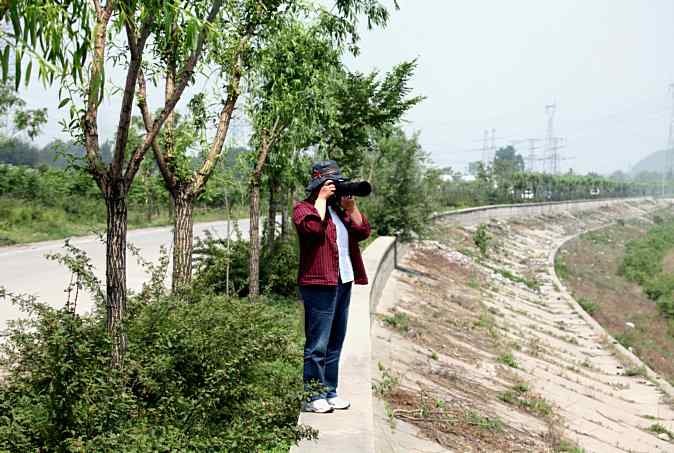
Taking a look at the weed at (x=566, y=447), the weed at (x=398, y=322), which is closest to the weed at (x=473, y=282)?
the weed at (x=398, y=322)

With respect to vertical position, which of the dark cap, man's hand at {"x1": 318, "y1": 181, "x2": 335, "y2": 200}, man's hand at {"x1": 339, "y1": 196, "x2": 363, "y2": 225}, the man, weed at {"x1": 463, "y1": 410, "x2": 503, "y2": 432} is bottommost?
weed at {"x1": 463, "y1": 410, "x2": 503, "y2": 432}

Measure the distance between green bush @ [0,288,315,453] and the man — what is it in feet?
0.71

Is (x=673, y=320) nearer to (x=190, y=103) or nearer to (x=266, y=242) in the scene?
(x=266, y=242)

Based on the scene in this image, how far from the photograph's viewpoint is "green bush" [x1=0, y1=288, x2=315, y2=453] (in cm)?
397

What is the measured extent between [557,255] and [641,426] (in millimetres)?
23562

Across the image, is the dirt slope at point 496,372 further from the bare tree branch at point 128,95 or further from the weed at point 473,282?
the bare tree branch at point 128,95

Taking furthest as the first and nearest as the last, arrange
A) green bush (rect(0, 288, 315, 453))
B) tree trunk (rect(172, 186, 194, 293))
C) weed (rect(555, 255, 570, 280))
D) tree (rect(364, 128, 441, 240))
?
weed (rect(555, 255, 570, 280)) < tree (rect(364, 128, 441, 240)) < tree trunk (rect(172, 186, 194, 293)) < green bush (rect(0, 288, 315, 453))

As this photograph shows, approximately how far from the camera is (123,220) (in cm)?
419

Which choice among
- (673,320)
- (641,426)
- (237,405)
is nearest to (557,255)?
(673,320)

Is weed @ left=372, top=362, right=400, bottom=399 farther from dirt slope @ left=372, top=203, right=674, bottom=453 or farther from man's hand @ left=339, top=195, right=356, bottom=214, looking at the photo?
man's hand @ left=339, top=195, right=356, bottom=214

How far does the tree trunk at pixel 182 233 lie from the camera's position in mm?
6504

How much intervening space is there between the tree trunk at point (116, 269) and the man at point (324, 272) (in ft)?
3.80

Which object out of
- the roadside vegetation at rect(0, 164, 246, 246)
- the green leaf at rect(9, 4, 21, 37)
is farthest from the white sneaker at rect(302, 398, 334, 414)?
the roadside vegetation at rect(0, 164, 246, 246)

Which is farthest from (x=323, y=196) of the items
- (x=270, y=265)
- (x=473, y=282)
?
(x=473, y=282)
